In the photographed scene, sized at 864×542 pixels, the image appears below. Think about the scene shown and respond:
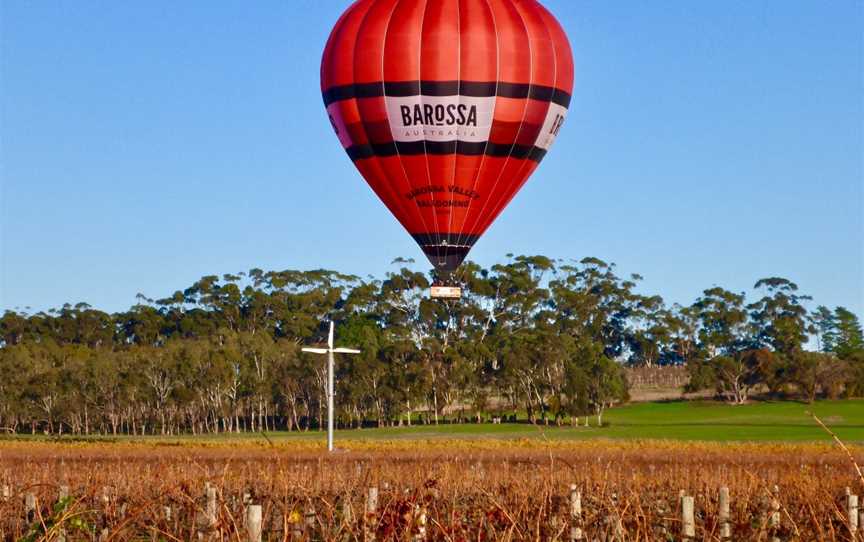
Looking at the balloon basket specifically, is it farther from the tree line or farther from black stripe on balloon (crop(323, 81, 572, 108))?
the tree line

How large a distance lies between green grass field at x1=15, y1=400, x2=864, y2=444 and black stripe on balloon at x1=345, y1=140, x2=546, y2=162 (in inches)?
2049

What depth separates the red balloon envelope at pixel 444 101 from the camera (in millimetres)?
35781

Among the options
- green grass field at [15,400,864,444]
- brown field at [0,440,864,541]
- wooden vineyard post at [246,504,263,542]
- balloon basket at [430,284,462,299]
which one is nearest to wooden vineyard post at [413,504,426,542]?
brown field at [0,440,864,541]

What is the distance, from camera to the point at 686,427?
105 m

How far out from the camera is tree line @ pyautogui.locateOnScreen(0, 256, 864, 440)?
116438 millimetres

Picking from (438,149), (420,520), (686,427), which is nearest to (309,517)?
(420,520)

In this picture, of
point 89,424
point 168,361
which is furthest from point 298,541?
point 89,424

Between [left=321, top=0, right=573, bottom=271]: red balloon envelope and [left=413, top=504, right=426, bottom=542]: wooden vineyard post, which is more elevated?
[left=321, top=0, right=573, bottom=271]: red balloon envelope

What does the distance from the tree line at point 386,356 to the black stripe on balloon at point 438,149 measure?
69.7 m

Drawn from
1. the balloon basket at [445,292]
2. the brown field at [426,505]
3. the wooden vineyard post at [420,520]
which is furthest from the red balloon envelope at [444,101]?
the wooden vineyard post at [420,520]

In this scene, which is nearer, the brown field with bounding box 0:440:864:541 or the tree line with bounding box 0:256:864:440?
the brown field with bounding box 0:440:864:541

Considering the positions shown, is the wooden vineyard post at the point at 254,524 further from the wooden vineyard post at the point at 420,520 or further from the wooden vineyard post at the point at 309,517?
the wooden vineyard post at the point at 309,517

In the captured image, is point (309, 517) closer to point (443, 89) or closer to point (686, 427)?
point (443, 89)

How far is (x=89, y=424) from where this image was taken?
125 metres
